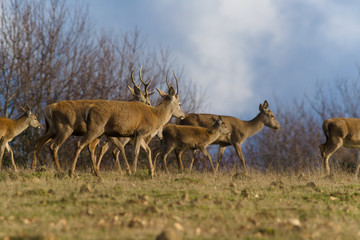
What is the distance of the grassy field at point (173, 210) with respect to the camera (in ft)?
16.3

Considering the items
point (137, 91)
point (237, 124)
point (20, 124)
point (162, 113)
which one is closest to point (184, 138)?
point (137, 91)

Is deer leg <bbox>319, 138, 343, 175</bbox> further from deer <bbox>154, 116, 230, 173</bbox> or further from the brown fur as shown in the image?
the brown fur

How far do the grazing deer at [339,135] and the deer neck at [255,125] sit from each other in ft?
7.44

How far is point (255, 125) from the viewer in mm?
15930

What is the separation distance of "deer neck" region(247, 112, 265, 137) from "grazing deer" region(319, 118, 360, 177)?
2.27 metres

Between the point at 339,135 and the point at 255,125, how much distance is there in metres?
2.83

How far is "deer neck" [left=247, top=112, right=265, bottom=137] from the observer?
52.1 ft

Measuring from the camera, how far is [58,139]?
10.2 metres

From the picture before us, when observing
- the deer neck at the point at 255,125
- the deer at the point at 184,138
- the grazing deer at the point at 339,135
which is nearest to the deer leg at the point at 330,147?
the grazing deer at the point at 339,135

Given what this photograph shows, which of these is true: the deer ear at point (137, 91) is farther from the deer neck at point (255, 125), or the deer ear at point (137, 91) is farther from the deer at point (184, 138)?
the deer neck at point (255, 125)

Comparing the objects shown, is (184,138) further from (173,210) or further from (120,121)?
(173,210)

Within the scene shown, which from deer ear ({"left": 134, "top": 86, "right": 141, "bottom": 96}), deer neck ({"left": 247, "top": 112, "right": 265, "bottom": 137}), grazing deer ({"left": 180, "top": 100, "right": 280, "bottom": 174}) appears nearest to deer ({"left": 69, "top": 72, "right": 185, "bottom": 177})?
deer ear ({"left": 134, "top": 86, "right": 141, "bottom": 96})

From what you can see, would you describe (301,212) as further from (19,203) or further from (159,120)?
(159,120)

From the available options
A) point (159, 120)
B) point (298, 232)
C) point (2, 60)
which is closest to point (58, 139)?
point (159, 120)
